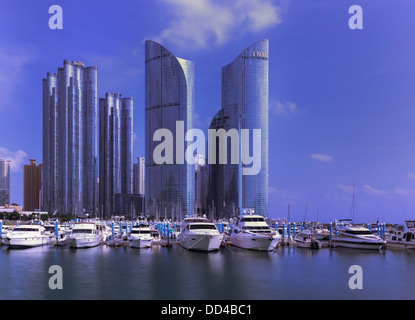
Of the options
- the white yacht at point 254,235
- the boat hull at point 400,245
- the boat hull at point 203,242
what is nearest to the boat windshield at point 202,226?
the boat hull at point 203,242

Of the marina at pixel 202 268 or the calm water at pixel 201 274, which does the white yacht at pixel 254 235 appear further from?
the calm water at pixel 201 274

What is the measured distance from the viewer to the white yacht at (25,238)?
227 ft

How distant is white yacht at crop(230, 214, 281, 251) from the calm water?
7.60 feet

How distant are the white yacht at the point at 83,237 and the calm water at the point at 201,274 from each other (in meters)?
1.62

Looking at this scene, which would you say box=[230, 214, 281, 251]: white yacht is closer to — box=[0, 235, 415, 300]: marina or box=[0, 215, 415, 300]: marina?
box=[0, 215, 415, 300]: marina

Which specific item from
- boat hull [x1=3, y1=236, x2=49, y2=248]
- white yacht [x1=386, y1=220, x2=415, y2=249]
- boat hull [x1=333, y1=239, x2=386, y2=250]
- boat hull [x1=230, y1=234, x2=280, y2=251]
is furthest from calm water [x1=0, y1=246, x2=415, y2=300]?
white yacht [x1=386, y1=220, x2=415, y2=249]

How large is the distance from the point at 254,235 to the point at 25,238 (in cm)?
3953

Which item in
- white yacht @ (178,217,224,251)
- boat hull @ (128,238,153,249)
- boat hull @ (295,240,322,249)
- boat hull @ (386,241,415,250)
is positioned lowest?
boat hull @ (386,241,415,250)

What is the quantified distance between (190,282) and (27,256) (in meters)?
31.3

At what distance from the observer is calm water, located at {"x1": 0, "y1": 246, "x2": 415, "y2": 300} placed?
1457 inches

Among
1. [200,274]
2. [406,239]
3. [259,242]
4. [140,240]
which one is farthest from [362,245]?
[200,274]

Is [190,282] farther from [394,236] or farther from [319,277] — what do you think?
[394,236]
